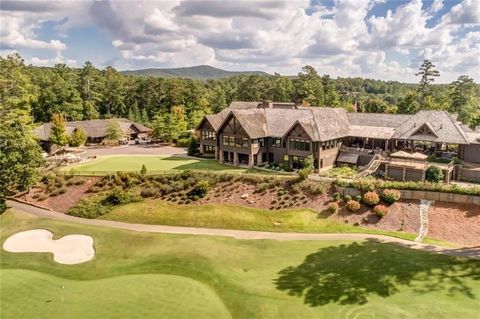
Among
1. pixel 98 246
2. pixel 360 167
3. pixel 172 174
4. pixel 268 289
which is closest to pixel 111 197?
pixel 172 174

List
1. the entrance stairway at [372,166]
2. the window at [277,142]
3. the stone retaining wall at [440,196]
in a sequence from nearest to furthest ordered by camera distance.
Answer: the stone retaining wall at [440,196] → the entrance stairway at [372,166] → the window at [277,142]

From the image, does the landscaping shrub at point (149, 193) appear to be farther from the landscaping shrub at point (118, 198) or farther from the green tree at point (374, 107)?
the green tree at point (374, 107)

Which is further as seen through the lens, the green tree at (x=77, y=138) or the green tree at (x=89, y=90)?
the green tree at (x=89, y=90)

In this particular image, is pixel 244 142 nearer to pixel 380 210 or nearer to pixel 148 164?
pixel 148 164

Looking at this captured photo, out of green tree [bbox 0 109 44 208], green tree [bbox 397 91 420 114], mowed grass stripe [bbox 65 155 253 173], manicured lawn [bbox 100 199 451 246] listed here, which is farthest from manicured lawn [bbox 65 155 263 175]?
green tree [bbox 397 91 420 114]

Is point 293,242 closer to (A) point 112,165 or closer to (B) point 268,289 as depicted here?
(B) point 268,289

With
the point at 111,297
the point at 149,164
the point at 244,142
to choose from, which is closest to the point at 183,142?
the point at 149,164

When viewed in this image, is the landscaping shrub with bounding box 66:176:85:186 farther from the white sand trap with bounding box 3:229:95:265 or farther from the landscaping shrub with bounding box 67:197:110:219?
the white sand trap with bounding box 3:229:95:265

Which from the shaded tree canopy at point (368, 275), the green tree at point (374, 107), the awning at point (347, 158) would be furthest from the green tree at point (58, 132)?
the green tree at point (374, 107)
